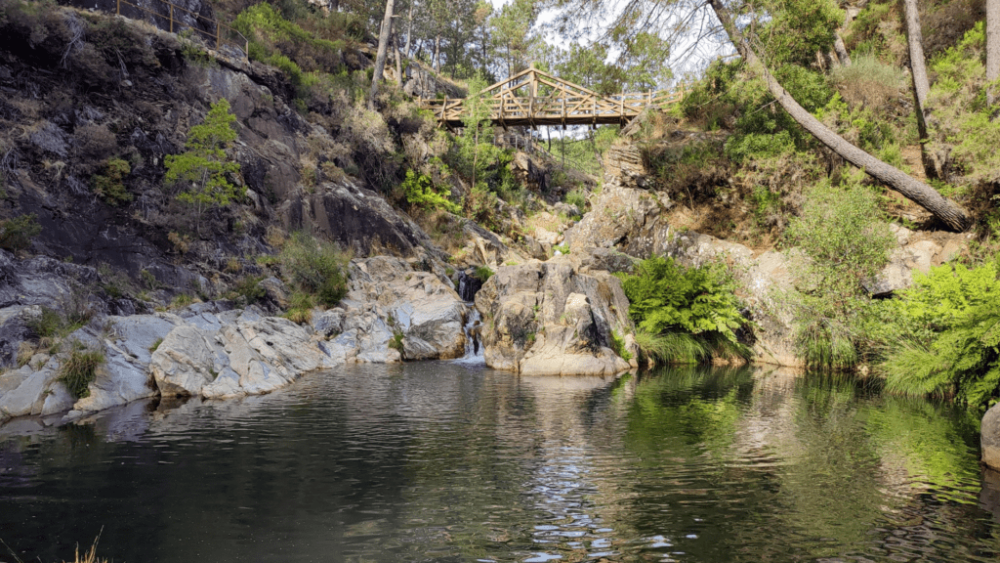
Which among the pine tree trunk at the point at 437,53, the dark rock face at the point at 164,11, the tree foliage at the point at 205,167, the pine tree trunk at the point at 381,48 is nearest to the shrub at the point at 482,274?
the tree foliage at the point at 205,167

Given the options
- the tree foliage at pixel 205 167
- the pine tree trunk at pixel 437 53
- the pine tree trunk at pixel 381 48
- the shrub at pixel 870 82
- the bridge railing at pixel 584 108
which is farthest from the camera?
the pine tree trunk at pixel 437 53

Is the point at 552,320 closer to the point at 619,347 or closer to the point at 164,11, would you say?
the point at 619,347

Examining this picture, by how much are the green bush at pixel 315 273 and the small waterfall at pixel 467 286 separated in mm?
6016

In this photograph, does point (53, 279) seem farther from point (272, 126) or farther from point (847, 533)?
point (847, 533)

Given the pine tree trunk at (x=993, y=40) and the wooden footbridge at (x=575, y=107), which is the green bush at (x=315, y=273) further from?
the pine tree trunk at (x=993, y=40)

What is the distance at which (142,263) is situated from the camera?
19.2 m

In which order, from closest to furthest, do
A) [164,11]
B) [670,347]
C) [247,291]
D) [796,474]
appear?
1. [796,474]
2. [247,291]
3. [670,347]
4. [164,11]

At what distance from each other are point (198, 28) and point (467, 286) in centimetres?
1924

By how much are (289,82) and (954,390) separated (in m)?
32.4

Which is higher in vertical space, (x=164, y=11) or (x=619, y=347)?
(x=164, y=11)

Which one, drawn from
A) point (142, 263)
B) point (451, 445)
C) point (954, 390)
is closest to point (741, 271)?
point (954, 390)

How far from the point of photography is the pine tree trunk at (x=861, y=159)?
19.1 metres

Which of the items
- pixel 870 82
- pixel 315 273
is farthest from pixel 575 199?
pixel 315 273

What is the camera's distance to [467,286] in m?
27.9
